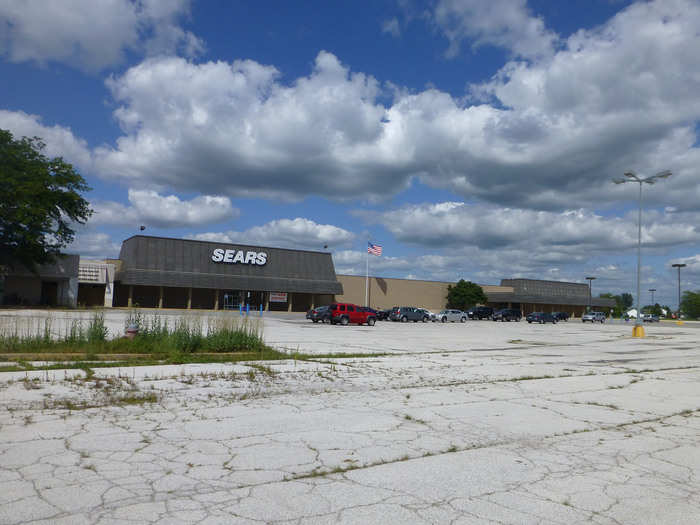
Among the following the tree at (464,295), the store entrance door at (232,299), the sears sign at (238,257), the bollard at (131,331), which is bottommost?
the bollard at (131,331)

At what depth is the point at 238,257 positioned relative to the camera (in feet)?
214

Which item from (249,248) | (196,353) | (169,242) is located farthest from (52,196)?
(196,353)

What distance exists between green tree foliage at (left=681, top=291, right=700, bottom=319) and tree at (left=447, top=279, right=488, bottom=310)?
72.8 meters

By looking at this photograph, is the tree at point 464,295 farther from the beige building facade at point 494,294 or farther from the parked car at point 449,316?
the parked car at point 449,316

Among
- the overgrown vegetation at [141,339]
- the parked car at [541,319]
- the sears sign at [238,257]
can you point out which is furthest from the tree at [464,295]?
the overgrown vegetation at [141,339]

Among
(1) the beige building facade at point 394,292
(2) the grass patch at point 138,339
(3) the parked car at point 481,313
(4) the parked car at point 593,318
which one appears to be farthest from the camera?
(4) the parked car at point 593,318

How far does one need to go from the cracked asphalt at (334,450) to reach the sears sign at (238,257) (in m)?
53.4

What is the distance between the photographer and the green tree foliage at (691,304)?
129 m

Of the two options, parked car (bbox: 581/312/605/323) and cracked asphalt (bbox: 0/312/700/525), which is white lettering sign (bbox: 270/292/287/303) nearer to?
parked car (bbox: 581/312/605/323)

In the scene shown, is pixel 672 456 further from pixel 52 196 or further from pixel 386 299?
pixel 386 299

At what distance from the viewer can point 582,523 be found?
4535mm

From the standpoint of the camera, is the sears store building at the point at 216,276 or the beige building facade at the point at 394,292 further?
the beige building facade at the point at 394,292

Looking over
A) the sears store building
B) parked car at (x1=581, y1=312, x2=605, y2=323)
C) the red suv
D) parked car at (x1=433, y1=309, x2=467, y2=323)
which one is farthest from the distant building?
parked car at (x1=581, y1=312, x2=605, y2=323)

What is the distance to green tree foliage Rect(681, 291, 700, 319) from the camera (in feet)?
423
